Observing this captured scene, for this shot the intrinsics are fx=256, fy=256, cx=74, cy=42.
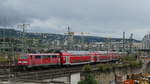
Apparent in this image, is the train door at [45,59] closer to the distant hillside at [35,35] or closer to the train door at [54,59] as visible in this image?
the train door at [54,59]

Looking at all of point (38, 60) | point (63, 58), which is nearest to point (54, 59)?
point (63, 58)

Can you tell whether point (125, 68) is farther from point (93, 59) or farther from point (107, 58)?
point (107, 58)

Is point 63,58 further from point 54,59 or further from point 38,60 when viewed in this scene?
point 38,60

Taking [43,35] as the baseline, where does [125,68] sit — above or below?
below

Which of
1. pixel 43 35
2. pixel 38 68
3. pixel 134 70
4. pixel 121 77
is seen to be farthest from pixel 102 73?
pixel 43 35

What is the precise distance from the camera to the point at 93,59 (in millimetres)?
53406

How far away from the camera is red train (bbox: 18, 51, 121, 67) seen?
35.7 m

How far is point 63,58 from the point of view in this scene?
42812 millimetres

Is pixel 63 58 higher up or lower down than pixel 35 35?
lower down

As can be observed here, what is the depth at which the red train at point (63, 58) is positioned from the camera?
35.7 m

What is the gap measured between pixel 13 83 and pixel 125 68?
96.1 feet

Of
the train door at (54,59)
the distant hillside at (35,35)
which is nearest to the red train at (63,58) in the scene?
the train door at (54,59)

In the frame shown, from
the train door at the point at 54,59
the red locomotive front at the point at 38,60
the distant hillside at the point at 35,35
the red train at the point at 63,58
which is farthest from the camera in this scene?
the distant hillside at the point at 35,35

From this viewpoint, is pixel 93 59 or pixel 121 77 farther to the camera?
pixel 93 59
